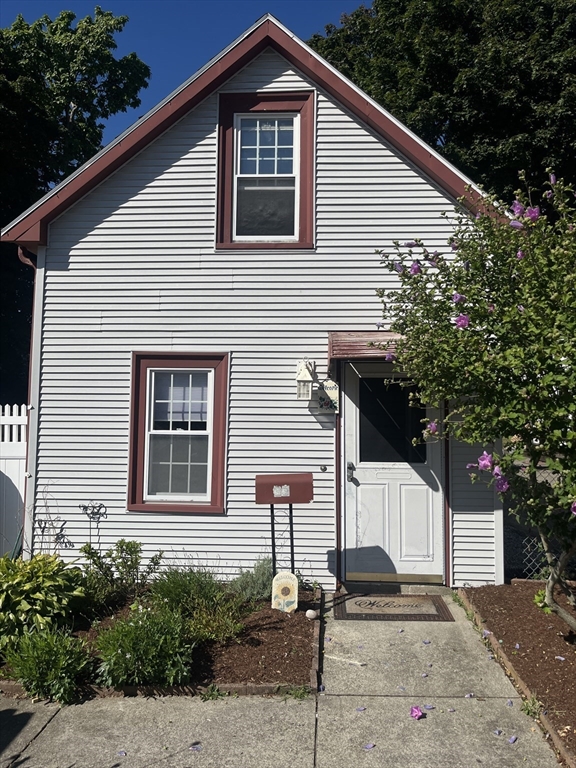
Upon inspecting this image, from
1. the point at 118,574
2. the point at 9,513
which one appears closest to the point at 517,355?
the point at 118,574

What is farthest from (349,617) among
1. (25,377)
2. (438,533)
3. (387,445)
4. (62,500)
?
(25,377)

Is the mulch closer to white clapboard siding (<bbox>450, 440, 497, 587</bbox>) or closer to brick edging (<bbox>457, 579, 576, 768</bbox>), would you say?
brick edging (<bbox>457, 579, 576, 768</bbox>)

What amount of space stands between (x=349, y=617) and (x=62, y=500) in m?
3.71

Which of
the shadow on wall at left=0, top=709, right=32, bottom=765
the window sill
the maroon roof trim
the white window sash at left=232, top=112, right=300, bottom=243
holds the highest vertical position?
the white window sash at left=232, top=112, right=300, bottom=243

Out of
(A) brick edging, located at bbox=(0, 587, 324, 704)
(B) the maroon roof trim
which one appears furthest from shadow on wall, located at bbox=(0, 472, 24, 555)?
(B) the maroon roof trim

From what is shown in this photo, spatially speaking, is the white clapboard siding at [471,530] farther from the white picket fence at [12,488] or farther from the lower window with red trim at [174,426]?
the white picket fence at [12,488]

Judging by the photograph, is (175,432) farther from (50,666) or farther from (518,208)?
(518,208)

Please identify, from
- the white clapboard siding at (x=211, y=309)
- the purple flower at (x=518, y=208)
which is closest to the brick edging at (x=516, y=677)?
the white clapboard siding at (x=211, y=309)

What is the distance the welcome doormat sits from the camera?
642cm

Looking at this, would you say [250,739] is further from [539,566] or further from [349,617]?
[539,566]

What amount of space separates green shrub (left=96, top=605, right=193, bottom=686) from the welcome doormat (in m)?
2.06

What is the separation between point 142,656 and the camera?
488 cm

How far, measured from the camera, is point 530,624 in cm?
589

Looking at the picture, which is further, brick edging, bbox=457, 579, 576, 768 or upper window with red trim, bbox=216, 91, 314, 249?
upper window with red trim, bbox=216, 91, 314, 249
